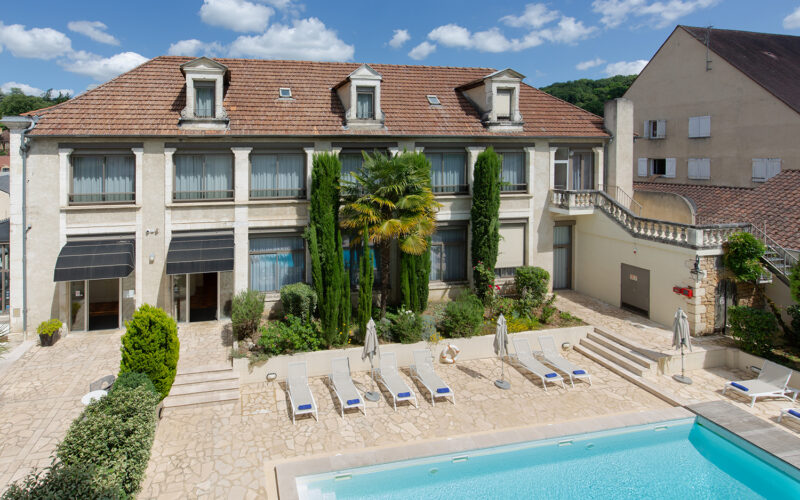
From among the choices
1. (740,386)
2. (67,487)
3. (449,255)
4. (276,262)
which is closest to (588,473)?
(740,386)

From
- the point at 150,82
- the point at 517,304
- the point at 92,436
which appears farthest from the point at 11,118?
the point at 517,304

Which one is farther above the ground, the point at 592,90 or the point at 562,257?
the point at 592,90

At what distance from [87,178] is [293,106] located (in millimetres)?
9472

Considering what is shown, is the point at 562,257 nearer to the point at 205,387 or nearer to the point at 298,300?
the point at 298,300

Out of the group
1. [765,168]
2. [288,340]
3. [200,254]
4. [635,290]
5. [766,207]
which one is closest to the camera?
[288,340]

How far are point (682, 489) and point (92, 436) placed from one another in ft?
45.7

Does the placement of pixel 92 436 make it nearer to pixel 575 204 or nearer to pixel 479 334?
pixel 479 334

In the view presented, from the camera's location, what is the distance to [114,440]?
1210 cm

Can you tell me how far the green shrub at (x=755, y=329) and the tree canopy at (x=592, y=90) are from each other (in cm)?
3568

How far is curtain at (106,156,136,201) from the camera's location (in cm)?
2353

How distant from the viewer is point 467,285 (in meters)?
27.6

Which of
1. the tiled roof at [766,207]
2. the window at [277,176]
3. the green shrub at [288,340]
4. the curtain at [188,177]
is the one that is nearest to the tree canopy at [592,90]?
the tiled roof at [766,207]

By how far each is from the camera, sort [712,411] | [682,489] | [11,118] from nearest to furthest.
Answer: [682,489]
[712,411]
[11,118]

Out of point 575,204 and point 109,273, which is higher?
point 575,204
